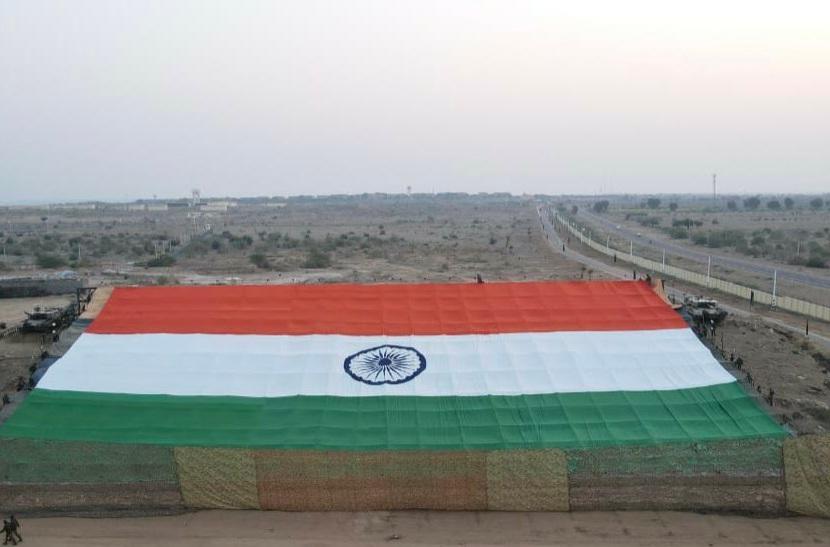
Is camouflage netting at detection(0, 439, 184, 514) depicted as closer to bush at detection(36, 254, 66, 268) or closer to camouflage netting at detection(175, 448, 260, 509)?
camouflage netting at detection(175, 448, 260, 509)

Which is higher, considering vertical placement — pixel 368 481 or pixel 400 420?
pixel 400 420

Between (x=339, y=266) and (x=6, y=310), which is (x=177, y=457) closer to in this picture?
(x=6, y=310)

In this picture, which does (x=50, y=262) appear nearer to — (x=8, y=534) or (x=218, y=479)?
(x=8, y=534)

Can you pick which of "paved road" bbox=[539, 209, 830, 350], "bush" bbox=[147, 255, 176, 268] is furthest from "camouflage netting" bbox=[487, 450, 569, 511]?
"bush" bbox=[147, 255, 176, 268]

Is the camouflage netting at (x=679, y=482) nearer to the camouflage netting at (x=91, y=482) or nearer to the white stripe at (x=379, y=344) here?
the white stripe at (x=379, y=344)

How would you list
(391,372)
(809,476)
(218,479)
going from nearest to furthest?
(809,476), (218,479), (391,372)

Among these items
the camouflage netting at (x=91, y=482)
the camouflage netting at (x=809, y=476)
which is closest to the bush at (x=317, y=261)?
the camouflage netting at (x=91, y=482)

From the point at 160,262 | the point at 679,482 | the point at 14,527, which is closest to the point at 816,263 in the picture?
the point at 679,482
